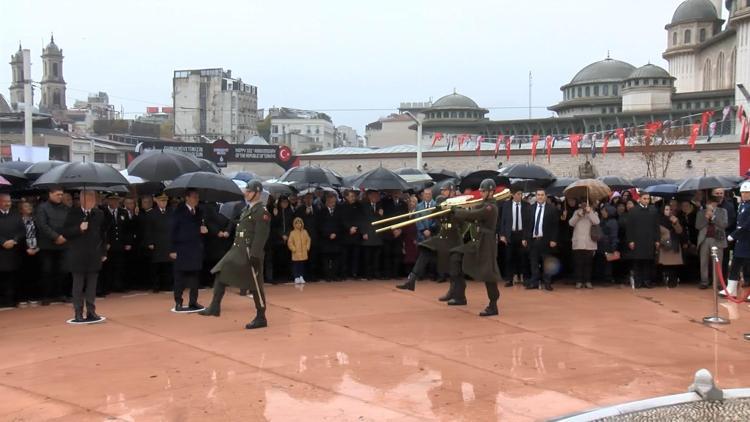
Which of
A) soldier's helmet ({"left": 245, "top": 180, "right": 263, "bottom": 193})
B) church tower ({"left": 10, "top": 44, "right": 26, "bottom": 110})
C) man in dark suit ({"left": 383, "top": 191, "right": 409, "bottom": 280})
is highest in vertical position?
church tower ({"left": 10, "top": 44, "right": 26, "bottom": 110})

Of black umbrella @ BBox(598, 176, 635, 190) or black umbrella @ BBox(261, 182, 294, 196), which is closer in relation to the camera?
black umbrella @ BBox(261, 182, 294, 196)

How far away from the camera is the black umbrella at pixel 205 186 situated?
905 centimetres

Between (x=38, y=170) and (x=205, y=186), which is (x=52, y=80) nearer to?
(x=38, y=170)

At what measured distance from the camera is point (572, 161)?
48375mm

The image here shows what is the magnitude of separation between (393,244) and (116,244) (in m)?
4.65

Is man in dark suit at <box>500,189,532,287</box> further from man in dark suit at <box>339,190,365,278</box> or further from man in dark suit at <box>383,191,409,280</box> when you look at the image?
man in dark suit at <box>339,190,365,278</box>

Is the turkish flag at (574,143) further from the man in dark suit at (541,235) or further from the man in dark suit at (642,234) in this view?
the man in dark suit at (541,235)

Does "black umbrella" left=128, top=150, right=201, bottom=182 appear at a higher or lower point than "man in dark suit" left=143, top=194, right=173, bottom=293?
higher

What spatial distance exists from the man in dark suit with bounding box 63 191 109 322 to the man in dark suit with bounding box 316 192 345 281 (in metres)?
4.27

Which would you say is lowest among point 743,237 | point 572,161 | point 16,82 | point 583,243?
A: point 583,243

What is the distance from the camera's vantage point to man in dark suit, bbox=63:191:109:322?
838 cm

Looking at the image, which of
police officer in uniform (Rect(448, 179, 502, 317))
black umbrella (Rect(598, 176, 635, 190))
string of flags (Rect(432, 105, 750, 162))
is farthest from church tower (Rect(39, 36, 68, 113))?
police officer in uniform (Rect(448, 179, 502, 317))

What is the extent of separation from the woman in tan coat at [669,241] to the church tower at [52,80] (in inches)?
3906

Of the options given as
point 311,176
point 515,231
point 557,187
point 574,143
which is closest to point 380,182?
point 311,176
